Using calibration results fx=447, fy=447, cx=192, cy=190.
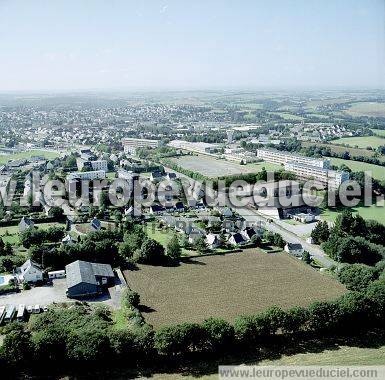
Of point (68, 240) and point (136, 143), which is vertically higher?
point (136, 143)

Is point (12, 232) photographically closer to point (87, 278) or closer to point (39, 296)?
point (39, 296)

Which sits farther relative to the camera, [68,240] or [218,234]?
[218,234]

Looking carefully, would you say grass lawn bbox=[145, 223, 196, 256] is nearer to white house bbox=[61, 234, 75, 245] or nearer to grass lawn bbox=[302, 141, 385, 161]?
white house bbox=[61, 234, 75, 245]

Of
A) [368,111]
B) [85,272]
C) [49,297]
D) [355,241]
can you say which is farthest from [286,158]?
[368,111]

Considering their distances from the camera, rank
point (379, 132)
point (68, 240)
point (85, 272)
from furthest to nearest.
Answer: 1. point (379, 132)
2. point (68, 240)
3. point (85, 272)

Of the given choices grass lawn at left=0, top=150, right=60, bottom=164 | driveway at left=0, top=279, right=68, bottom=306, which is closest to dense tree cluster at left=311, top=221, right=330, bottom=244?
driveway at left=0, top=279, right=68, bottom=306

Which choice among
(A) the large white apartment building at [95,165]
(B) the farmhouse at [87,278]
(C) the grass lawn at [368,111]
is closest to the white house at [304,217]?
(B) the farmhouse at [87,278]
